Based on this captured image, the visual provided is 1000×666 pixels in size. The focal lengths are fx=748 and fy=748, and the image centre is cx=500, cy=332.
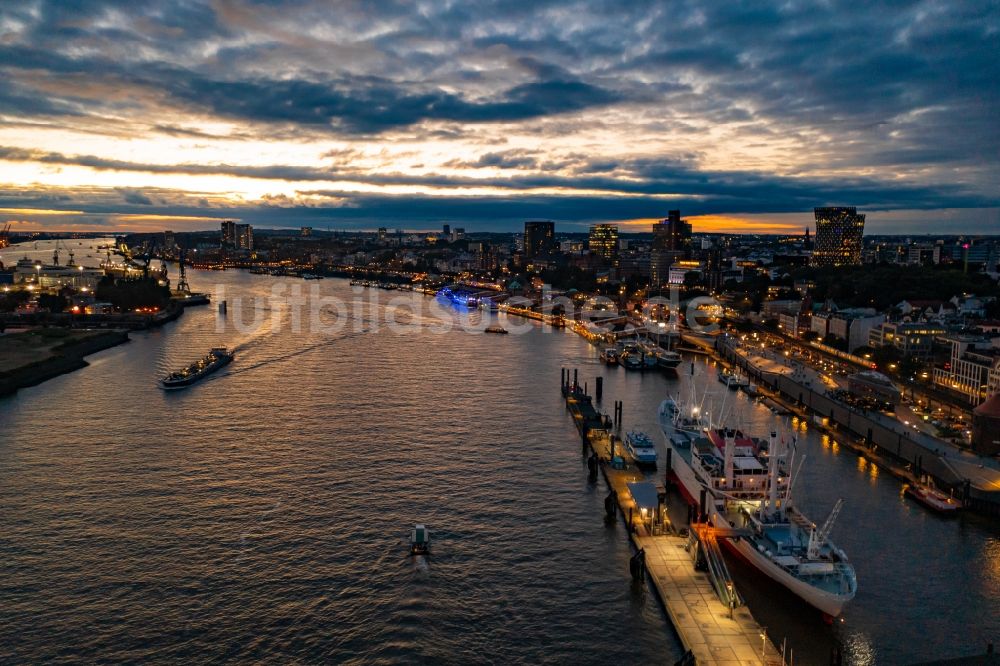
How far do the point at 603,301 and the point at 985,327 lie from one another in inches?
1096

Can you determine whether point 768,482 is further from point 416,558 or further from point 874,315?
point 874,315

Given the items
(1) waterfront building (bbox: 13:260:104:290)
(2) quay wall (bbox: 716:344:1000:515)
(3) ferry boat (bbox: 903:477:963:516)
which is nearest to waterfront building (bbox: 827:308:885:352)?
(2) quay wall (bbox: 716:344:1000:515)

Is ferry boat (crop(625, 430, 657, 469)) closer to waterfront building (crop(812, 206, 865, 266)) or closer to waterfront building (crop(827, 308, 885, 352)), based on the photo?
waterfront building (crop(827, 308, 885, 352))

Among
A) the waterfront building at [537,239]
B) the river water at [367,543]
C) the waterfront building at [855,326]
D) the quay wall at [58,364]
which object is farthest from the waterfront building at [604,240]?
the river water at [367,543]

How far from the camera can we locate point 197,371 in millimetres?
23844

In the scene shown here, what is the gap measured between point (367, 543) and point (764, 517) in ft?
19.9

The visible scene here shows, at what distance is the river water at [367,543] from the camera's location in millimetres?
9102

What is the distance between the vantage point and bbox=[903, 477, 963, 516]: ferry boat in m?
13.0

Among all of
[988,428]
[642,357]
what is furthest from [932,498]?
[642,357]

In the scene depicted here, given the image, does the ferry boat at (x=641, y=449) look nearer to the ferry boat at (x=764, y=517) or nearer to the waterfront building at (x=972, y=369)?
the ferry boat at (x=764, y=517)

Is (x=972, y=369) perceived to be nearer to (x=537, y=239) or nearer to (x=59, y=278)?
(x=59, y=278)

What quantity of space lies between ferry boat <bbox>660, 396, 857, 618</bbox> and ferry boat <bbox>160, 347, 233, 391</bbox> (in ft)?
49.1

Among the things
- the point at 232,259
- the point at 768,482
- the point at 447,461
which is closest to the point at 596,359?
the point at 447,461

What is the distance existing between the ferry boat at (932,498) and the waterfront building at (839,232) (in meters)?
80.0
